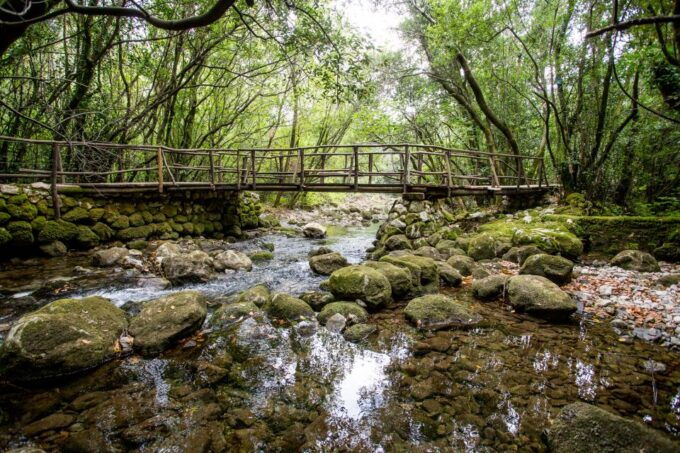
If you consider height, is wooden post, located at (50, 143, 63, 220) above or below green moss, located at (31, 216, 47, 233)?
above

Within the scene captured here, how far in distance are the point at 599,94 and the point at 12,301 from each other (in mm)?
12826

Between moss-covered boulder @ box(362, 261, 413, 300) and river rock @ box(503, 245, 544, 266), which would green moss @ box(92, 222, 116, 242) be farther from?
river rock @ box(503, 245, 544, 266)

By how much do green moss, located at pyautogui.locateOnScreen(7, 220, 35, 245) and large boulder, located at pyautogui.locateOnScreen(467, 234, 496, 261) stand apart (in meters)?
9.12

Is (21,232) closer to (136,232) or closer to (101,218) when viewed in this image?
(101,218)

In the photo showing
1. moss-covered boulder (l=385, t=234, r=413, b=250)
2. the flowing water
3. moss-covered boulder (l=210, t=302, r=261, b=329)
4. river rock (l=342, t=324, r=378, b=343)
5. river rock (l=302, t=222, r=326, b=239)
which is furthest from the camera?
river rock (l=302, t=222, r=326, b=239)

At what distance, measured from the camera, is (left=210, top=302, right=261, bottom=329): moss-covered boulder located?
435cm

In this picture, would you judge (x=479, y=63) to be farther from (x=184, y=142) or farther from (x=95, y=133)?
(x=95, y=133)

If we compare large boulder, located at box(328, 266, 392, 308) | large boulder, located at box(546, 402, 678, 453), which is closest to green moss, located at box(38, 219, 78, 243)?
large boulder, located at box(328, 266, 392, 308)

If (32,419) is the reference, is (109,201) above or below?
above

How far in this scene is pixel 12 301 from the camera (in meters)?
4.78

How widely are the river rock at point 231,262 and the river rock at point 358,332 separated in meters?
3.70

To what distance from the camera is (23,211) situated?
257 inches

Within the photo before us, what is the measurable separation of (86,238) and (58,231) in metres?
0.52

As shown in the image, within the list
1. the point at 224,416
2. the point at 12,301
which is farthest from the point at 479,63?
the point at 12,301
